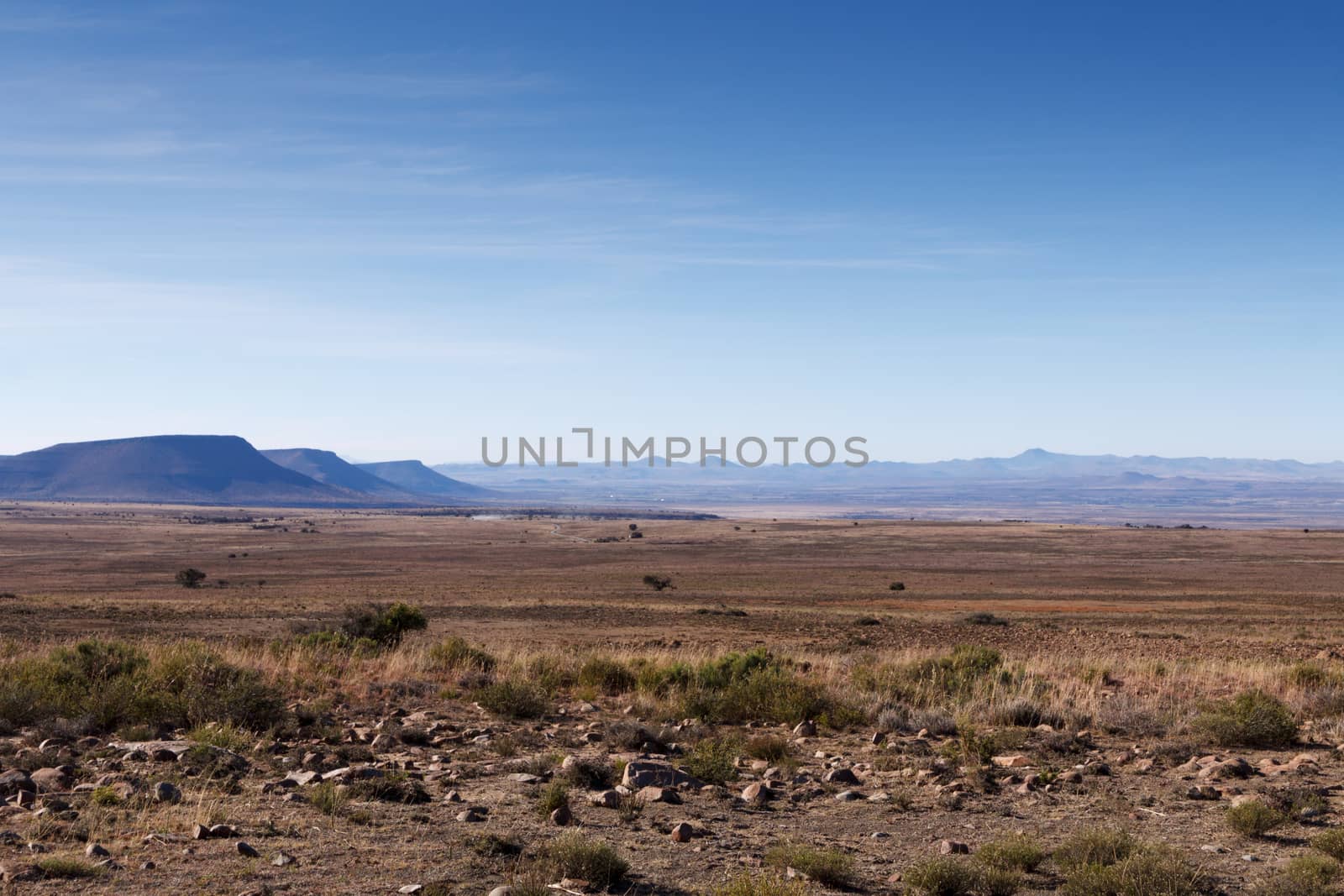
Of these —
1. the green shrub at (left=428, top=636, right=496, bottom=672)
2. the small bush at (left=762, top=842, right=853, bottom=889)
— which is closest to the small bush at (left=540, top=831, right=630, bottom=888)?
the small bush at (left=762, top=842, right=853, bottom=889)

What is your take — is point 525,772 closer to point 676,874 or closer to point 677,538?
point 676,874

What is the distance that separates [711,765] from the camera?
9117mm

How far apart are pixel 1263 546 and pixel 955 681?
321ft

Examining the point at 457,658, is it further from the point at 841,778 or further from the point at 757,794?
the point at 757,794

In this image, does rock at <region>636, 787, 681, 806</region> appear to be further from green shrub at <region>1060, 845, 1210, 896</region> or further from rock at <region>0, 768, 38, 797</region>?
rock at <region>0, 768, 38, 797</region>

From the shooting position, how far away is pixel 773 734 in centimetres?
1149

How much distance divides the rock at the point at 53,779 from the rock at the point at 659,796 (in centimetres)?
484

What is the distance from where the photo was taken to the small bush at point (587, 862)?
6305 millimetres

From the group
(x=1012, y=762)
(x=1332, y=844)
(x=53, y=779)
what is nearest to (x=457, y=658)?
(x=53, y=779)

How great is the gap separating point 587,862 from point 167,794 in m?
3.83

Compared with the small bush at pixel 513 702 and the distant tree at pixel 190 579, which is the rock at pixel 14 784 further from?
the distant tree at pixel 190 579

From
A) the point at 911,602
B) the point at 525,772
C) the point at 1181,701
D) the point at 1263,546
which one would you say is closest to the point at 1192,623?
the point at 911,602

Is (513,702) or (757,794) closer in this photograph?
(757,794)

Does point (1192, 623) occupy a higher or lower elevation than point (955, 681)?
lower
